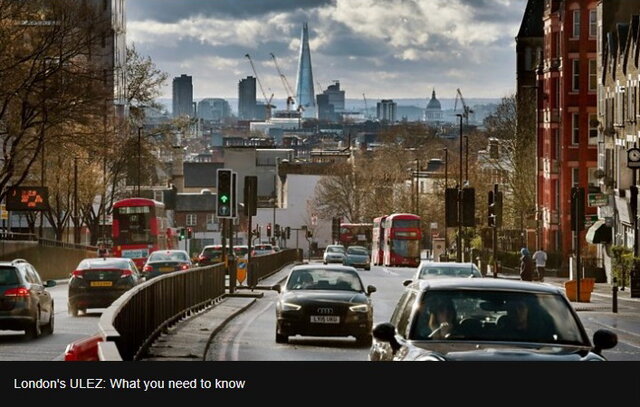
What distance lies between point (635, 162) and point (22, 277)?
27184 millimetres

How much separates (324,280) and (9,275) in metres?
6.39

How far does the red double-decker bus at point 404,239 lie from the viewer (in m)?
103

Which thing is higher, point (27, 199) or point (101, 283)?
point (27, 199)

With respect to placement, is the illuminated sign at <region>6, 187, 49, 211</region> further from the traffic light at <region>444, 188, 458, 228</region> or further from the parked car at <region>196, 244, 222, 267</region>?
the traffic light at <region>444, 188, 458, 228</region>

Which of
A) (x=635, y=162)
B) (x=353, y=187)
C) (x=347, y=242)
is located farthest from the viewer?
(x=353, y=187)

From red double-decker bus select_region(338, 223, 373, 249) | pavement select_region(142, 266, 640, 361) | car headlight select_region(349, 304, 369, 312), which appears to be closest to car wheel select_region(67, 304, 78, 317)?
pavement select_region(142, 266, 640, 361)

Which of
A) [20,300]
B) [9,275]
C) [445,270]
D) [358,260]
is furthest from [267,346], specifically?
[358,260]

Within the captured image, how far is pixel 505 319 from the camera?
14234 millimetres

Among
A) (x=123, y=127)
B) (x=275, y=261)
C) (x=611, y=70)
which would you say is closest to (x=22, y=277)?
(x=611, y=70)

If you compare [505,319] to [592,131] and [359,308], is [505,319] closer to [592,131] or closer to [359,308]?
[359,308]


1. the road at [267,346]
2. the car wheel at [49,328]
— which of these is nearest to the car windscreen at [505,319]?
the road at [267,346]

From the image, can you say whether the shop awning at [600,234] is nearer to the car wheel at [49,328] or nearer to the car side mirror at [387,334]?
the car wheel at [49,328]
